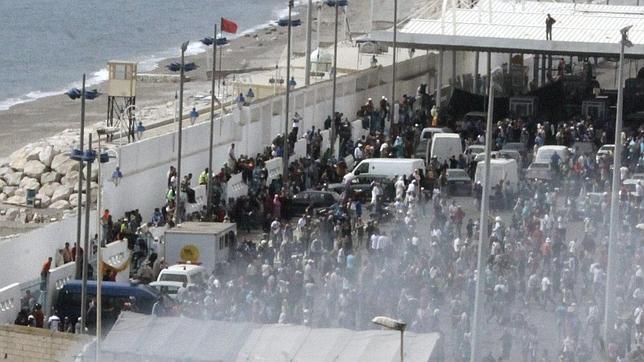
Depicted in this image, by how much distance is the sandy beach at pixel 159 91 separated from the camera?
7450 cm

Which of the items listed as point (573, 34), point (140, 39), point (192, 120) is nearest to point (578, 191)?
point (192, 120)

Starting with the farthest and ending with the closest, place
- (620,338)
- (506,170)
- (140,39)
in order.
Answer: (140,39) < (506,170) < (620,338)

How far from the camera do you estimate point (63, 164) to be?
5428 cm

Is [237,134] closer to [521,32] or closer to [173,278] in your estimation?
[521,32]

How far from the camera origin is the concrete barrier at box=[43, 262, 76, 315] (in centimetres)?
3888

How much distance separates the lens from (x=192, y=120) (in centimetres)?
5266

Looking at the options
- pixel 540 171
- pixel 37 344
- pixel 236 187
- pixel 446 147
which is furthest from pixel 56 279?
pixel 446 147

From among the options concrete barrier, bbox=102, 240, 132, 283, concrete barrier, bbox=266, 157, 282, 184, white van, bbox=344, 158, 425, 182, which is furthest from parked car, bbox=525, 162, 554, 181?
concrete barrier, bbox=102, 240, 132, 283

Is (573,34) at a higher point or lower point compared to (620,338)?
higher

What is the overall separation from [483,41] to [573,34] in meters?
2.76

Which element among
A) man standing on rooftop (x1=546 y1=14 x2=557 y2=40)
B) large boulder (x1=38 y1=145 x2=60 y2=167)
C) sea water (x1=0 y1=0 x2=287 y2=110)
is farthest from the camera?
sea water (x1=0 y1=0 x2=287 y2=110)

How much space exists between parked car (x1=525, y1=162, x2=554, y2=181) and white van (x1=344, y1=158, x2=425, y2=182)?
2378 millimetres

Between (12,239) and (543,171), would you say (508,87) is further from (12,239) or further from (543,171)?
(12,239)

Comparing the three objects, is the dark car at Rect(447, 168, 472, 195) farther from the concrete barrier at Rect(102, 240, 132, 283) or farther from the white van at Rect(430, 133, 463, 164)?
the concrete barrier at Rect(102, 240, 132, 283)
